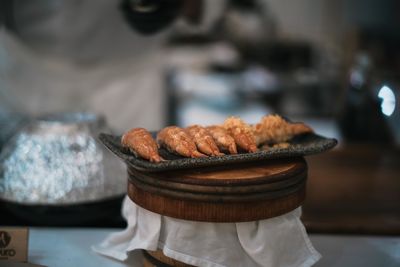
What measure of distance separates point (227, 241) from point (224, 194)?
0.10 meters

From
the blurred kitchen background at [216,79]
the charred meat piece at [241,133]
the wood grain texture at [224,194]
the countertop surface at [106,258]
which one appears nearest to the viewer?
the wood grain texture at [224,194]

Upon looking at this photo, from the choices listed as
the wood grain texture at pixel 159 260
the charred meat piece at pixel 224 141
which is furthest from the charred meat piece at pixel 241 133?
the wood grain texture at pixel 159 260

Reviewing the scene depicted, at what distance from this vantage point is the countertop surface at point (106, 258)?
0.92 metres

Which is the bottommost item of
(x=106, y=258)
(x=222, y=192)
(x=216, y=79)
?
(x=216, y=79)

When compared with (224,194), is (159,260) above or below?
below

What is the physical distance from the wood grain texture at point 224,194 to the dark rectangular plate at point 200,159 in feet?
0.07

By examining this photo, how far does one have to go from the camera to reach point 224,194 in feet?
2.34

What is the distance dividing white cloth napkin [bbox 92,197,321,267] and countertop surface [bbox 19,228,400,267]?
166 mm

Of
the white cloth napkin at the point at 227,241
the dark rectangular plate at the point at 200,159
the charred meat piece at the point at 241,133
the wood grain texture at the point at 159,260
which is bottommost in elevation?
the wood grain texture at the point at 159,260

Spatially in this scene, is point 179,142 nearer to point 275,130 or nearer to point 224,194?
point 224,194

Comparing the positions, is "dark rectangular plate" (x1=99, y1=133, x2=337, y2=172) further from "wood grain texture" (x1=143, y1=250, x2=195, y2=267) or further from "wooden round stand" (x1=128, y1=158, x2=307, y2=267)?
"wood grain texture" (x1=143, y1=250, x2=195, y2=267)

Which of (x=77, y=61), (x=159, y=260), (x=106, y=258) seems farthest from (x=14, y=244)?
(x=77, y=61)

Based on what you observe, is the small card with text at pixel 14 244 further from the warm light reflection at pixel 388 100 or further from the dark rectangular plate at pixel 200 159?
the warm light reflection at pixel 388 100

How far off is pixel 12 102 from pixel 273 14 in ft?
10.4
